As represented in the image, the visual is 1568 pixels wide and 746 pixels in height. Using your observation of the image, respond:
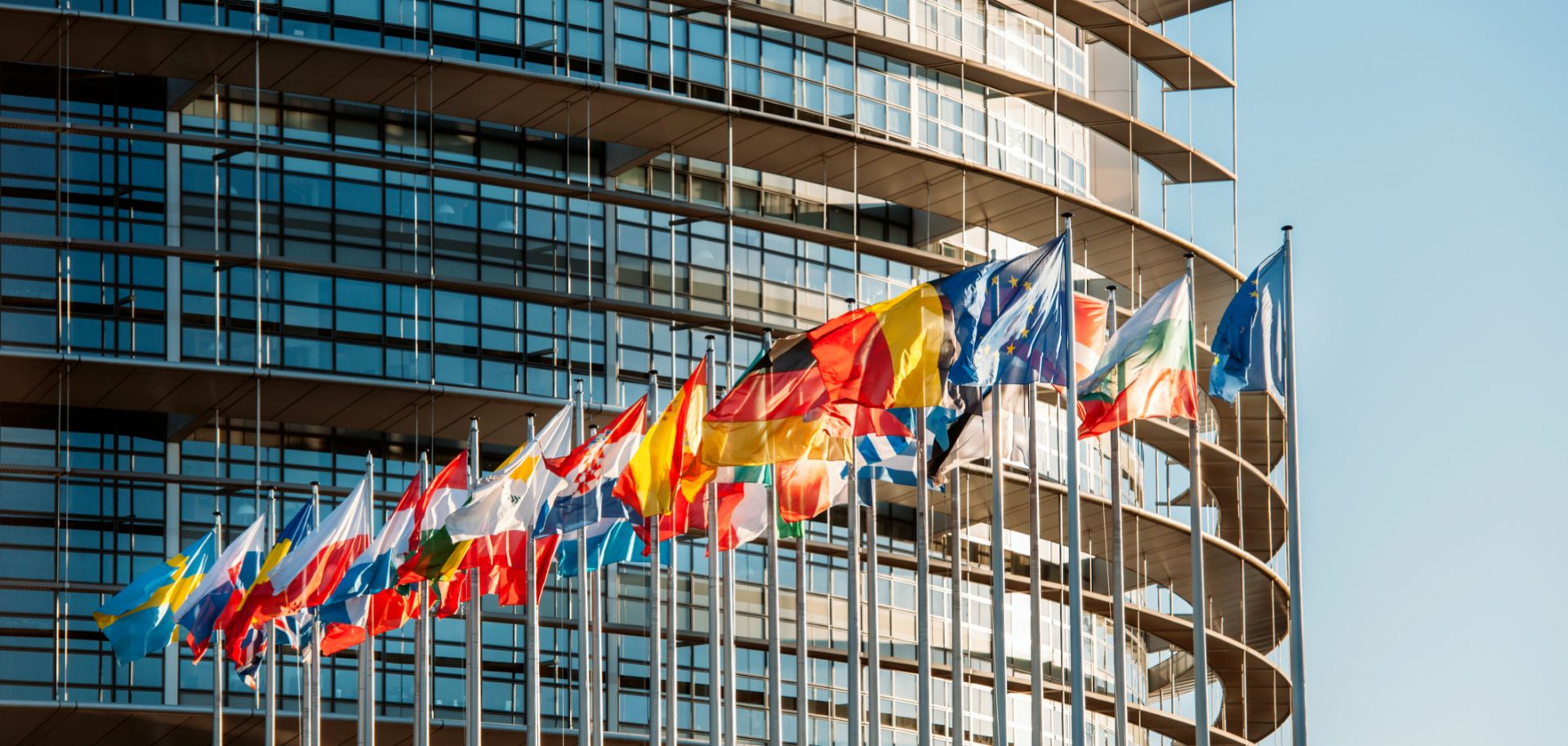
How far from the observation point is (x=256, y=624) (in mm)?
35719

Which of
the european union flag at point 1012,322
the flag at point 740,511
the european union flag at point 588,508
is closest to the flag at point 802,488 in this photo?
the flag at point 740,511

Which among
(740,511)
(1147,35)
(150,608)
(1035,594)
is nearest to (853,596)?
(1035,594)

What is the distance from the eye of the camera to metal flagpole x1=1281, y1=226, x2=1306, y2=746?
23.2 metres

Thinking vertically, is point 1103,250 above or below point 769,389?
above

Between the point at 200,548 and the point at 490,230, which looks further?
the point at 490,230

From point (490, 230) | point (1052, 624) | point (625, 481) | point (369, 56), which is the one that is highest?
point (369, 56)

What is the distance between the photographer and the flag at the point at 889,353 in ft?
84.7

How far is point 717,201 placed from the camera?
49844 millimetres

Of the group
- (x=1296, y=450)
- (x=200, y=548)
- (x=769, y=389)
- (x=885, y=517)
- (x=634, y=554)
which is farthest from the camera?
(x=885, y=517)

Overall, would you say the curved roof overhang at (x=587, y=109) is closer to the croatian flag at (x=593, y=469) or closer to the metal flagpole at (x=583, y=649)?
the metal flagpole at (x=583, y=649)

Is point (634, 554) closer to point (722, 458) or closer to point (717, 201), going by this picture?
point (717, 201)

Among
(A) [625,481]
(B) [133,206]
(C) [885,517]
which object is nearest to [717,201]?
(C) [885,517]

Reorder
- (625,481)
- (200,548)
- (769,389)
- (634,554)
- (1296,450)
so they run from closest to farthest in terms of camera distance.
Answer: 1. (1296,450)
2. (769,389)
3. (625,481)
4. (200,548)
5. (634,554)

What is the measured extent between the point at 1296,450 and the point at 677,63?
26.1 meters
